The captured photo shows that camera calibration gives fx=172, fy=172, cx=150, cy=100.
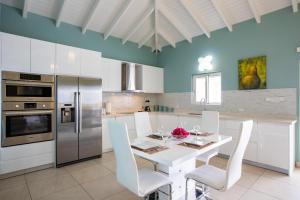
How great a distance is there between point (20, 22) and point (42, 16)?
432mm

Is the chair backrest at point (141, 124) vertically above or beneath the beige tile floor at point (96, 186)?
above

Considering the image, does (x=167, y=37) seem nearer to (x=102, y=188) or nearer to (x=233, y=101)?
(x=233, y=101)

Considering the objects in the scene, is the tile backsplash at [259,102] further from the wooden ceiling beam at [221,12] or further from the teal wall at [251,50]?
the wooden ceiling beam at [221,12]

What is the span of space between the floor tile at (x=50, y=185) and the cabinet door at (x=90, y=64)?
1939mm

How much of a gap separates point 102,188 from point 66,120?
4.95 feet

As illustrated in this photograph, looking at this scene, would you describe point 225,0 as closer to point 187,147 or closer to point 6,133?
point 187,147

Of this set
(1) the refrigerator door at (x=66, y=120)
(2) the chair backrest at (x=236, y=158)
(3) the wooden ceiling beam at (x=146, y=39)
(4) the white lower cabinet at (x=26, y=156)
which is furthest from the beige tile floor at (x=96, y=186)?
(3) the wooden ceiling beam at (x=146, y=39)

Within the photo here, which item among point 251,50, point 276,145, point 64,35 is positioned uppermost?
point 64,35

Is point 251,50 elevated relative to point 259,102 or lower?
elevated

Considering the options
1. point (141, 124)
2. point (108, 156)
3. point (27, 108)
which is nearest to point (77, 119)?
point (27, 108)

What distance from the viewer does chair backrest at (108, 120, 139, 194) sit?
4.86 feet

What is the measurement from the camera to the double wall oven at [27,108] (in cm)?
271

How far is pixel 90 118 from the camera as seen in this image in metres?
3.55

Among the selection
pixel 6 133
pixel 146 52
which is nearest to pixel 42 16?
pixel 6 133
